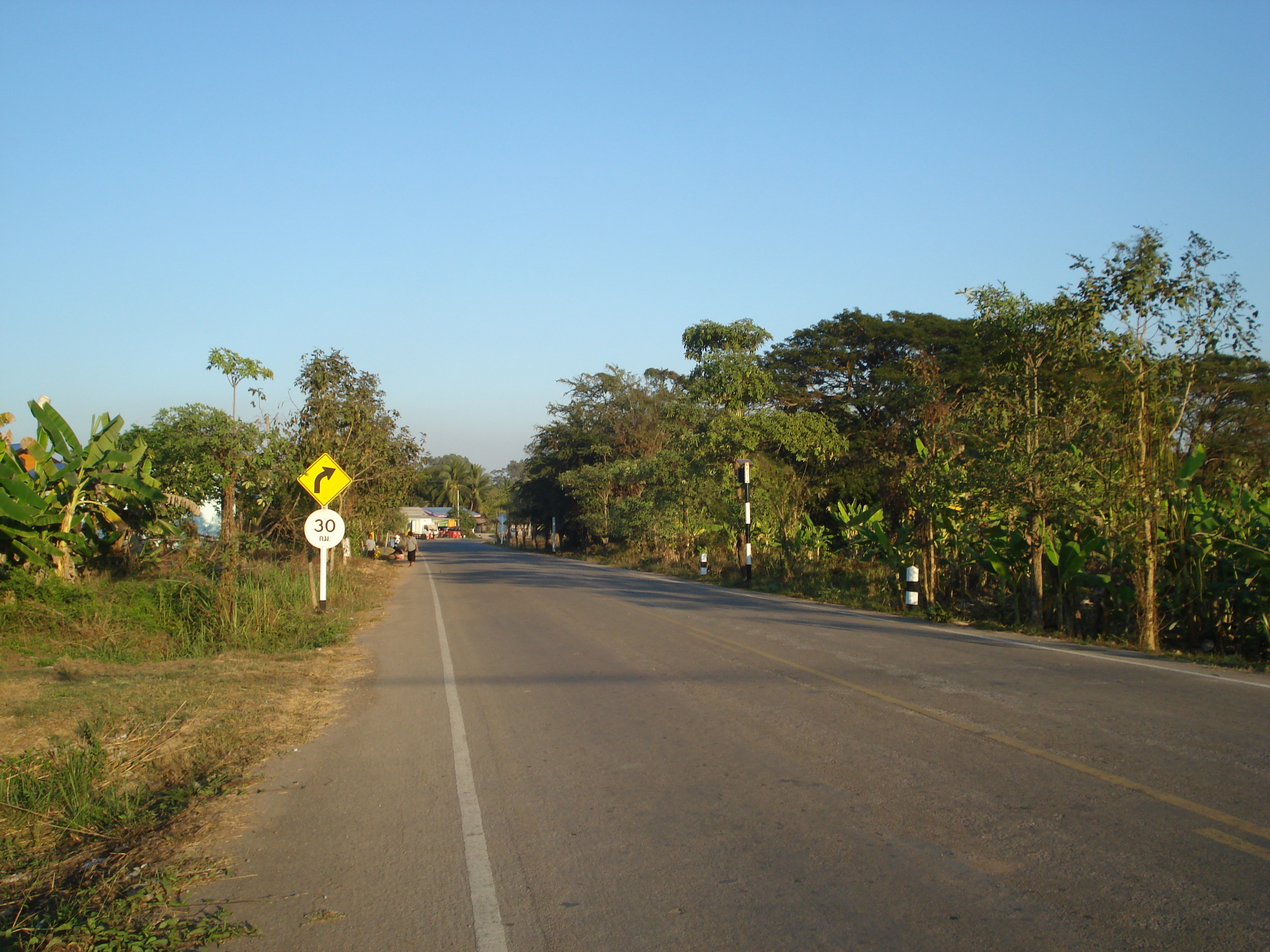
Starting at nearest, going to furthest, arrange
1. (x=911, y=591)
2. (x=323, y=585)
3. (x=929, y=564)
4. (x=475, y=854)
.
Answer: (x=475, y=854), (x=323, y=585), (x=911, y=591), (x=929, y=564)

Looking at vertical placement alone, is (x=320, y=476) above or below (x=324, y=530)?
above

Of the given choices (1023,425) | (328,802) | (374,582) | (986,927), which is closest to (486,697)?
(328,802)

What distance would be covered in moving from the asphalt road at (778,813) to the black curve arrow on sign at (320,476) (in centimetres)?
576

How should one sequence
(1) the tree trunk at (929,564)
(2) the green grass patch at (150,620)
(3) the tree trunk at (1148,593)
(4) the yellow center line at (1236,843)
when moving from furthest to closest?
(1) the tree trunk at (929,564), (3) the tree trunk at (1148,593), (2) the green grass patch at (150,620), (4) the yellow center line at (1236,843)

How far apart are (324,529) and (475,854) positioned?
11354mm

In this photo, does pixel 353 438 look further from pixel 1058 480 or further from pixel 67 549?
pixel 1058 480

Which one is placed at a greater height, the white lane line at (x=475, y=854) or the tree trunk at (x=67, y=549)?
the tree trunk at (x=67, y=549)

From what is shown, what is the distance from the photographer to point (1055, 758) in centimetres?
700

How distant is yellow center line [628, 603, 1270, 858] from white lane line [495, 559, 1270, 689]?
3.90 meters

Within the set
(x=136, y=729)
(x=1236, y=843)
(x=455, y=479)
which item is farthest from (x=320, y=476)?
(x=455, y=479)

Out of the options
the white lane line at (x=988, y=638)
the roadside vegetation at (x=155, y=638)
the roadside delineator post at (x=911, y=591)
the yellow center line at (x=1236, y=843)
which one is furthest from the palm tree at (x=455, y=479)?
the yellow center line at (x=1236, y=843)

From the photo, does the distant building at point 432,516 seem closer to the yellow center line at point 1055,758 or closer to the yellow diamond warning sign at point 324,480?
the yellow diamond warning sign at point 324,480

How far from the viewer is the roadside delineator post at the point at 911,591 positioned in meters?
18.7

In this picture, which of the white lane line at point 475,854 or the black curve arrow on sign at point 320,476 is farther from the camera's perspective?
the black curve arrow on sign at point 320,476
